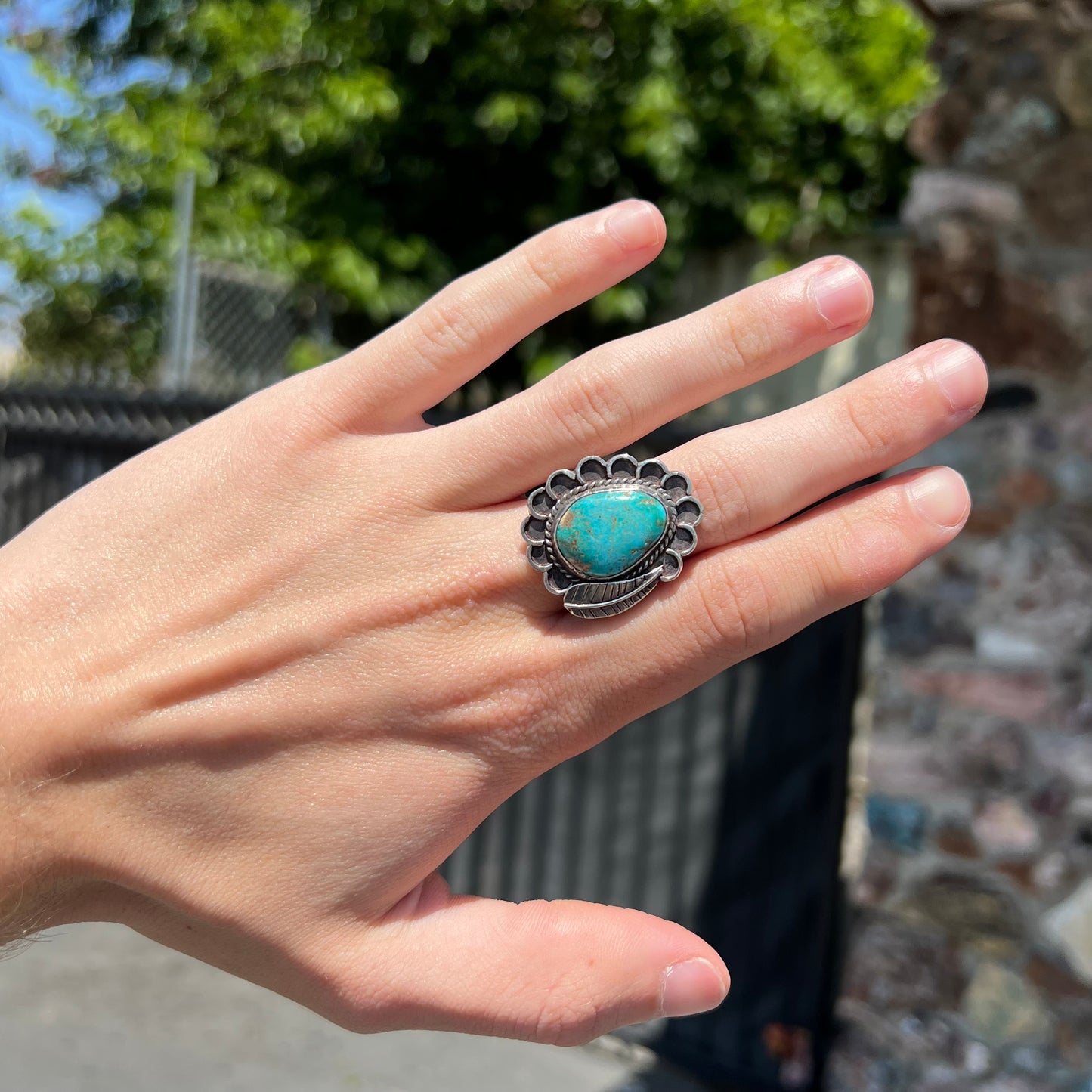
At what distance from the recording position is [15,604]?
3.85ft

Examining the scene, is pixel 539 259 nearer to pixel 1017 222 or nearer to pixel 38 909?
pixel 38 909

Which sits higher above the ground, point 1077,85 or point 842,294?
point 1077,85

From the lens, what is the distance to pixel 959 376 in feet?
3.63

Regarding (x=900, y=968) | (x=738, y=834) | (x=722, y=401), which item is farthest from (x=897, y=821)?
(x=722, y=401)

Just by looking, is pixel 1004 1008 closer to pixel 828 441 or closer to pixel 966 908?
pixel 966 908

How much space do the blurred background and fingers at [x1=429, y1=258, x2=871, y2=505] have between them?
5.35ft

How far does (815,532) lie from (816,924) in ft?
8.58

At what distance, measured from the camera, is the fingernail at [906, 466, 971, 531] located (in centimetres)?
111

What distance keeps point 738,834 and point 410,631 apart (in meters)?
2.53

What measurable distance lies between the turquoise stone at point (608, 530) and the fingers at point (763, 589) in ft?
0.24

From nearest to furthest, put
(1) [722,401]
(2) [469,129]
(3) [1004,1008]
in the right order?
(3) [1004,1008], (1) [722,401], (2) [469,129]

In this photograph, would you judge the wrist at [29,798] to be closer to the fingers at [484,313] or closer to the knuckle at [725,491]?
the fingers at [484,313]

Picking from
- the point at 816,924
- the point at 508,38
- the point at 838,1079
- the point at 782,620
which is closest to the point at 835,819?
the point at 816,924

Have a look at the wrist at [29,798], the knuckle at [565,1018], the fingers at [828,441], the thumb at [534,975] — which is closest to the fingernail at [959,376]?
the fingers at [828,441]
